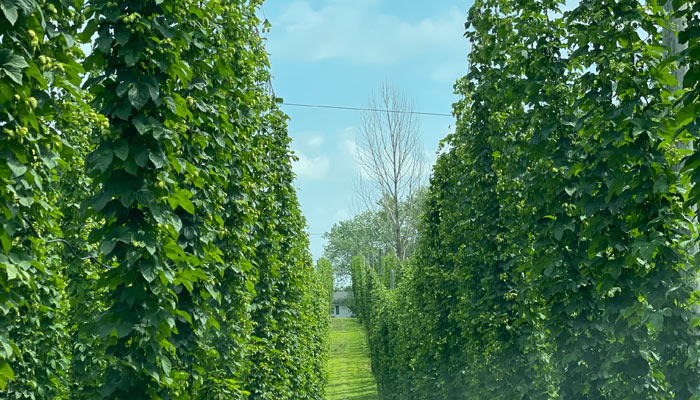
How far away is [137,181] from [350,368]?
115ft

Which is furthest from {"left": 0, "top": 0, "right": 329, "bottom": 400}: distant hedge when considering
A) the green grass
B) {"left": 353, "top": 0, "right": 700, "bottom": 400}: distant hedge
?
the green grass

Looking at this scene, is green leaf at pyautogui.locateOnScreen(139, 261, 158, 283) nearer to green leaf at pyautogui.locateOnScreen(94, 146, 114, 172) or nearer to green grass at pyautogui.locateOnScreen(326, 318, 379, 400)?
green leaf at pyautogui.locateOnScreen(94, 146, 114, 172)

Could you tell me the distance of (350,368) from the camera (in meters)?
37.6

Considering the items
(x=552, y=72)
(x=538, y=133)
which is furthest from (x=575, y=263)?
(x=552, y=72)

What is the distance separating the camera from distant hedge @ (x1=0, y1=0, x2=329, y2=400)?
2996 millimetres

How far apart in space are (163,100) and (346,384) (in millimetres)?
29023

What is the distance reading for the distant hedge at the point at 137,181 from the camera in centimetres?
300

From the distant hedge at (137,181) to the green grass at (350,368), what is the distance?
20.9 metres

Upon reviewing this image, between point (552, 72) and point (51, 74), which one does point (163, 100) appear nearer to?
point (51, 74)

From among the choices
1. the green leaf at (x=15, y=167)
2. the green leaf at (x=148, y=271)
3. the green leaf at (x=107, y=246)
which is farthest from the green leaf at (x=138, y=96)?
the green leaf at (x=15, y=167)

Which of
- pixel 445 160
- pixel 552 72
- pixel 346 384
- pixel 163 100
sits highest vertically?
pixel 445 160

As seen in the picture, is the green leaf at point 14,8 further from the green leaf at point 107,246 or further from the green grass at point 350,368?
the green grass at point 350,368

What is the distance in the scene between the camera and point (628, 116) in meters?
4.40

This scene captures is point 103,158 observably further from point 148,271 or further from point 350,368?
point 350,368
